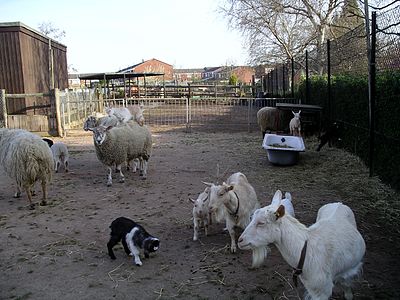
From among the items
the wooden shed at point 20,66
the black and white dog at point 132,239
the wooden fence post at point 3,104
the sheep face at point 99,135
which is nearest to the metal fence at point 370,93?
the black and white dog at point 132,239

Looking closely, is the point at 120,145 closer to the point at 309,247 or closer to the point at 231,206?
the point at 231,206

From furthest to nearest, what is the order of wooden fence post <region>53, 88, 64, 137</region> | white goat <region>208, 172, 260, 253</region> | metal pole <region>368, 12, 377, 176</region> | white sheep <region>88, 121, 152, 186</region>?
1. wooden fence post <region>53, 88, 64, 137</region>
2. white sheep <region>88, 121, 152, 186</region>
3. metal pole <region>368, 12, 377, 176</region>
4. white goat <region>208, 172, 260, 253</region>

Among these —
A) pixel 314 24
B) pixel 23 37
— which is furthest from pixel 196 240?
pixel 314 24

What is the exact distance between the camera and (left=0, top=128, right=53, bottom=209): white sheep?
616 centimetres

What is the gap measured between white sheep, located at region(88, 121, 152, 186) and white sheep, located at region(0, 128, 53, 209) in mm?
1255

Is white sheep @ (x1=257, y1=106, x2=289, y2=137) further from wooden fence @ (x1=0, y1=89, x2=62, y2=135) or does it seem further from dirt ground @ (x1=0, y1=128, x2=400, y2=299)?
wooden fence @ (x1=0, y1=89, x2=62, y2=135)

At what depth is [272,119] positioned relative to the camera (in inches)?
519

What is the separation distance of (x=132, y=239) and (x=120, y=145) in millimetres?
3865

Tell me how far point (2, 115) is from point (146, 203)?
10.2 meters

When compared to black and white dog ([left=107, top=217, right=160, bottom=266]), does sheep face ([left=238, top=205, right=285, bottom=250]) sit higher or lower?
higher

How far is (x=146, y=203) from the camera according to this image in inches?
248

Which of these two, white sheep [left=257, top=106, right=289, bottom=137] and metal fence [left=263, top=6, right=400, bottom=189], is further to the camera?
white sheep [left=257, top=106, right=289, bottom=137]

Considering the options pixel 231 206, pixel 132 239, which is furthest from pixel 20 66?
pixel 231 206

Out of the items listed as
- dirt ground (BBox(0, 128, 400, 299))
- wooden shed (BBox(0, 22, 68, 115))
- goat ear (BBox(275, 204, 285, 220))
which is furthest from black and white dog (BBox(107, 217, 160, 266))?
wooden shed (BBox(0, 22, 68, 115))
